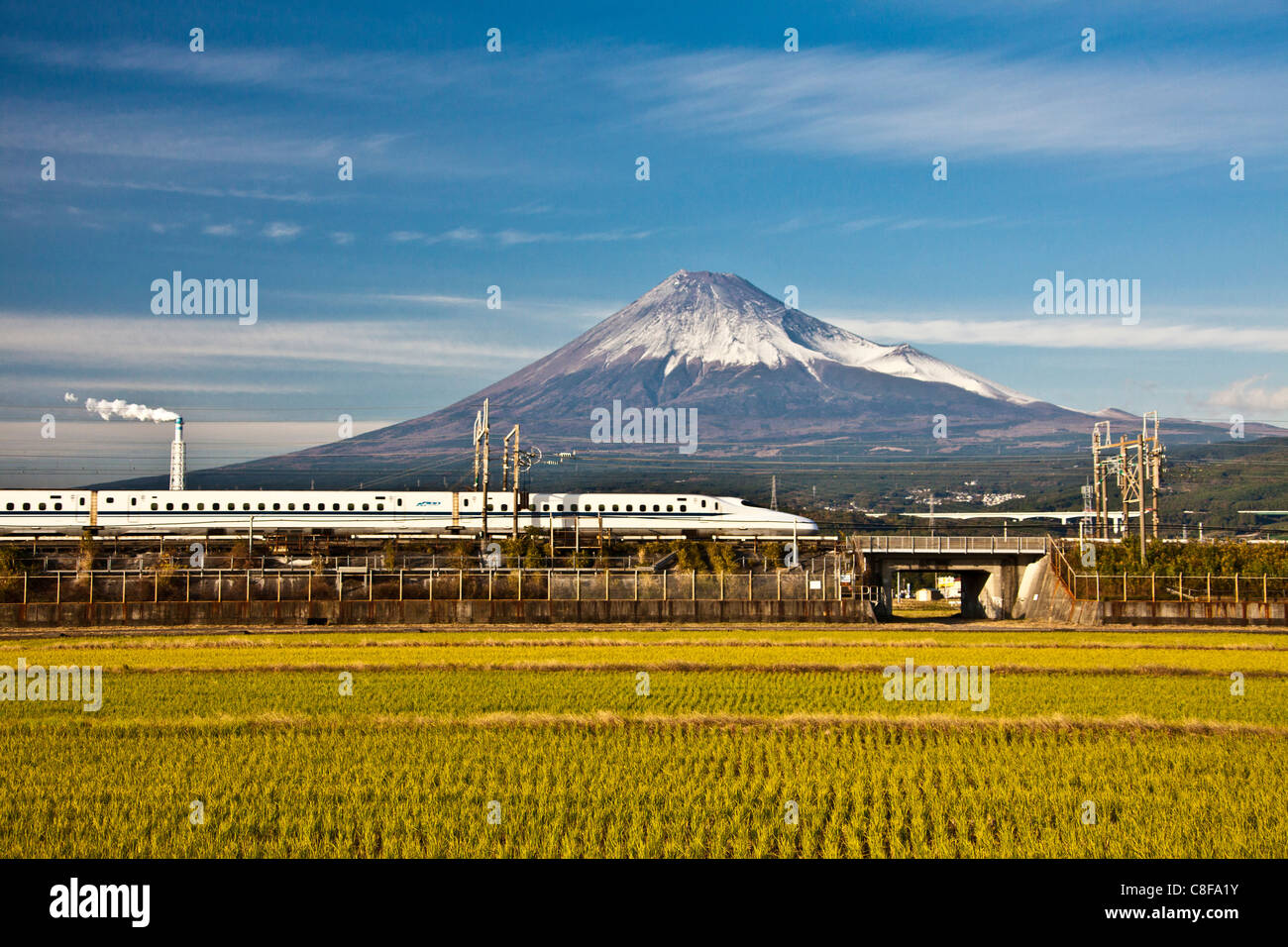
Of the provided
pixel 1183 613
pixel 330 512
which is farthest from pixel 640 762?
pixel 330 512

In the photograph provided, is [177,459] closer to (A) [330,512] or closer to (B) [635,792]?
(A) [330,512]

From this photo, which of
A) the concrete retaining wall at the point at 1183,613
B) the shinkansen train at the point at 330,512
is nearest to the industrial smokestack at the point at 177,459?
the shinkansen train at the point at 330,512

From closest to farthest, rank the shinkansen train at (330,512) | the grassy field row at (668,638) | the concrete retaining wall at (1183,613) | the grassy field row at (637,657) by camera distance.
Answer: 1. the grassy field row at (637,657)
2. the grassy field row at (668,638)
3. the concrete retaining wall at (1183,613)
4. the shinkansen train at (330,512)

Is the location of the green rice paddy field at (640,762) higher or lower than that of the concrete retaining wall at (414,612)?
higher

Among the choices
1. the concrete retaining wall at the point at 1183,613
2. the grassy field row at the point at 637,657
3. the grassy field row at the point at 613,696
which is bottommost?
the concrete retaining wall at the point at 1183,613

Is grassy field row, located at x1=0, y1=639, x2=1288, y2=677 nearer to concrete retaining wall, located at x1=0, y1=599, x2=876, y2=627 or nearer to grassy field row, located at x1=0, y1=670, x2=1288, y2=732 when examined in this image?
grassy field row, located at x1=0, y1=670, x2=1288, y2=732

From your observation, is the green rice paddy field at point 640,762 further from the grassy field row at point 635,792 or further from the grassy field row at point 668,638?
the grassy field row at point 668,638
